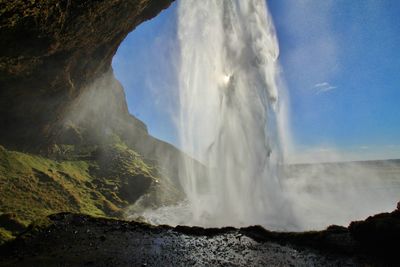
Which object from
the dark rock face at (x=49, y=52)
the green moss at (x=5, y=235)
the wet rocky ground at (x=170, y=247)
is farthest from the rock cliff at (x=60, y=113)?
the wet rocky ground at (x=170, y=247)

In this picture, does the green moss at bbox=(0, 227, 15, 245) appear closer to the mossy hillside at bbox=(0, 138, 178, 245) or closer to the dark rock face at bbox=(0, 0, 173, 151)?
the mossy hillside at bbox=(0, 138, 178, 245)

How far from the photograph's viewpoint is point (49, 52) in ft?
104

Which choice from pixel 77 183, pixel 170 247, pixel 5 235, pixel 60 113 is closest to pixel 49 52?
pixel 5 235

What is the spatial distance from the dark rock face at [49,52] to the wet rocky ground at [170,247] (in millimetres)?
17089

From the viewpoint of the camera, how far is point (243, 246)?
17.7 meters

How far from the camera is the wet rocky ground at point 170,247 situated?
14.8 metres

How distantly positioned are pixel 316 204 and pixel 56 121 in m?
57.0

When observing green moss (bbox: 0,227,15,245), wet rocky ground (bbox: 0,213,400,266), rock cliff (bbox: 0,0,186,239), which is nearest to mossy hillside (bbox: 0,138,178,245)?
green moss (bbox: 0,227,15,245)

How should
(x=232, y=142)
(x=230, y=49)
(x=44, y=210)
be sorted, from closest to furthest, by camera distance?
1. (x=44, y=210)
2. (x=232, y=142)
3. (x=230, y=49)

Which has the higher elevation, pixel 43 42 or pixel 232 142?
pixel 43 42

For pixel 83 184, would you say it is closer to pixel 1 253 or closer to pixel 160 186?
pixel 160 186

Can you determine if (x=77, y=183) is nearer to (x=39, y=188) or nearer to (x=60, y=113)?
(x=39, y=188)

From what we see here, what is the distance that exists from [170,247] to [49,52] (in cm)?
2857

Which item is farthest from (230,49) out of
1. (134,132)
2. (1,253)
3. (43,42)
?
(134,132)
